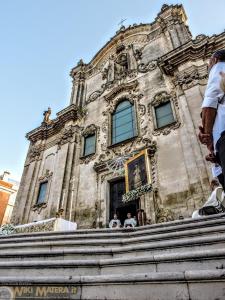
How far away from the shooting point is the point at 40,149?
1916 centimetres

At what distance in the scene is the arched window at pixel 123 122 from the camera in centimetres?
1466

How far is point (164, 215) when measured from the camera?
33.7 feet

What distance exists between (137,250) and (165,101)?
11.3 metres

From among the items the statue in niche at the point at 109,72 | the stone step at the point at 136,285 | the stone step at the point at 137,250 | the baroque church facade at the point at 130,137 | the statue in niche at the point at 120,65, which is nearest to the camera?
the stone step at the point at 136,285

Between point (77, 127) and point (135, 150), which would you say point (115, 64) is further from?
point (135, 150)

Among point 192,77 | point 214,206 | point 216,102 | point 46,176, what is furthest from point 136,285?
point 46,176

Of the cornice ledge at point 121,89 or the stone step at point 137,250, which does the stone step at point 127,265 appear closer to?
the stone step at point 137,250

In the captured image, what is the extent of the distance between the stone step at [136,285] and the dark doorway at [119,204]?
9.03 meters

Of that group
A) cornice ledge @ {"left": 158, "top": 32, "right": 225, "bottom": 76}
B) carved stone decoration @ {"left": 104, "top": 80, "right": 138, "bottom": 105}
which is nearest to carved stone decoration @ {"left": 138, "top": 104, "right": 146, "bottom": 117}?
carved stone decoration @ {"left": 104, "top": 80, "right": 138, "bottom": 105}

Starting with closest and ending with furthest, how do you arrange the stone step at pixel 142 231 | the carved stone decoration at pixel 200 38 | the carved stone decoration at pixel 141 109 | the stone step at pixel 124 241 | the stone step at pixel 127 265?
the stone step at pixel 127 265 → the stone step at pixel 124 241 → the stone step at pixel 142 231 → the carved stone decoration at pixel 200 38 → the carved stone decoration at pixel 141 109

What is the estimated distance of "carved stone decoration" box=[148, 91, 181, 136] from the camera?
1255 centimetres

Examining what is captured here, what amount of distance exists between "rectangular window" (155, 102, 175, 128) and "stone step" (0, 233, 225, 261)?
9.61 meters

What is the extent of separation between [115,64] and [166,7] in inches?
245

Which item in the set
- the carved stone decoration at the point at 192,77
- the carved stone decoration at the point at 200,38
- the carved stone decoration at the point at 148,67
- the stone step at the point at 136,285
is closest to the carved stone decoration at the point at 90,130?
the carved stone decoration at the point at 148,67
